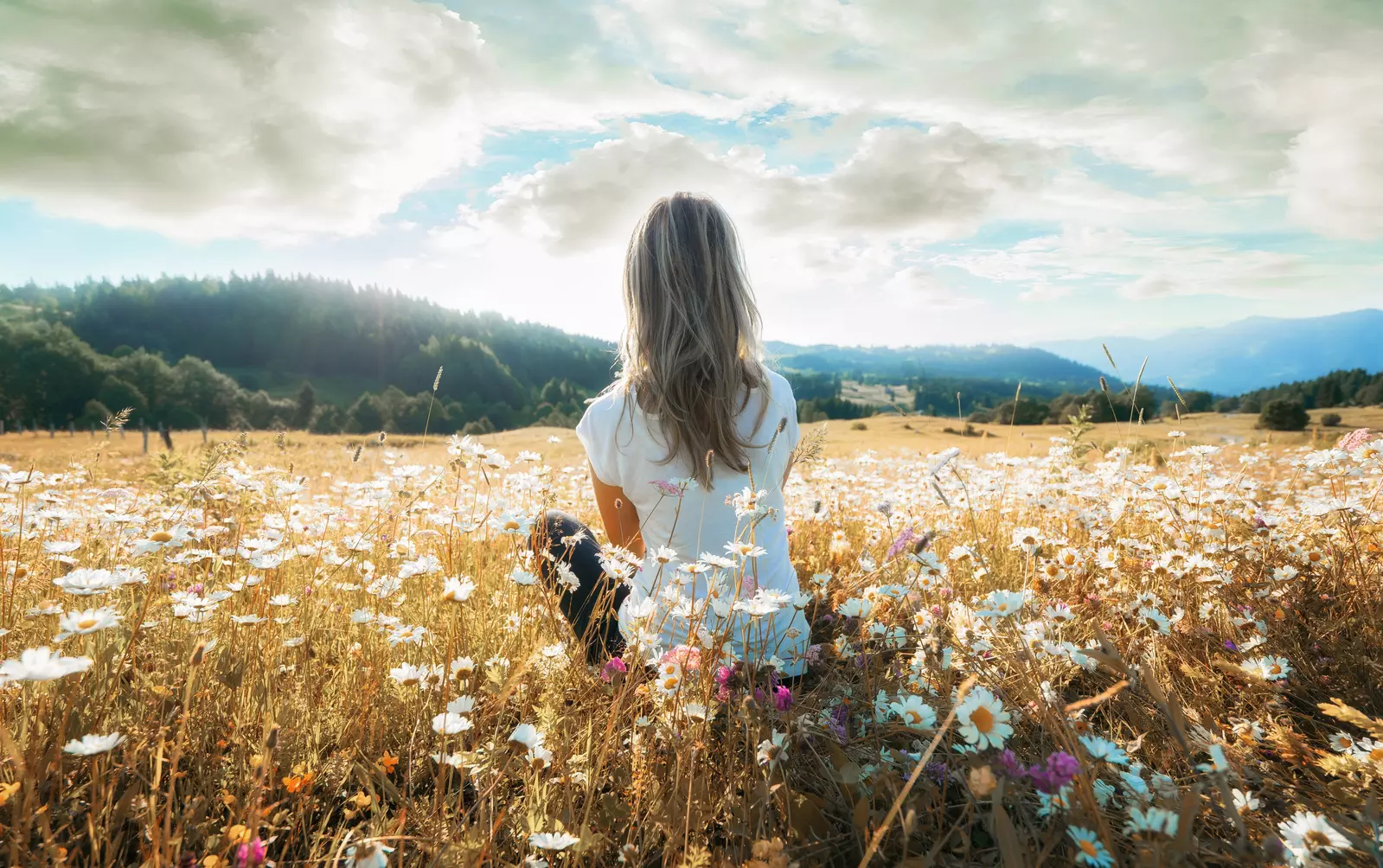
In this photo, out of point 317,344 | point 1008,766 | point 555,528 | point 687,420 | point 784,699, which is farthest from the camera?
point 317,344

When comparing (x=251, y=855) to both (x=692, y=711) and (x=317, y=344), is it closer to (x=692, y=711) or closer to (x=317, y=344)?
(x=692, y=711)

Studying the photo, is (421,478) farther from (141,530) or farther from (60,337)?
(60,337)

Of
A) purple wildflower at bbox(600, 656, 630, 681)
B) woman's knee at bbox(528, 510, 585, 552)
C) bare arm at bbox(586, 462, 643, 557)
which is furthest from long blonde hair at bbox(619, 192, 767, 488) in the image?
purple wildflower at bbox(600, 656, 630, 681)

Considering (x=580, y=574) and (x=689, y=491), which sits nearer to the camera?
(x=689, y=491)

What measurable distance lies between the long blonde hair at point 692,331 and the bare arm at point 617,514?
1.28ft

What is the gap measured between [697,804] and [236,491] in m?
3.81

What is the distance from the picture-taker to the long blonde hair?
264 cm

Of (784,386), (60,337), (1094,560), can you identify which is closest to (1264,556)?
(1094,560)

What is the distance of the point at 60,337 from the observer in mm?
77812

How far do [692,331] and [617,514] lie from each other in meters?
0.90

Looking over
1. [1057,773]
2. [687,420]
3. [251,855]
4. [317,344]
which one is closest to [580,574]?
[687,420]

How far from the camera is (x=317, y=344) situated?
408ft

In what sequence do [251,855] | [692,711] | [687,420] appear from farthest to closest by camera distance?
[687,420]
[692,711]
[251,855]

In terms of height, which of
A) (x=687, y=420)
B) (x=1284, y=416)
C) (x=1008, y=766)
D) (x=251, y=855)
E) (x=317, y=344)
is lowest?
(x=251, y=855)
